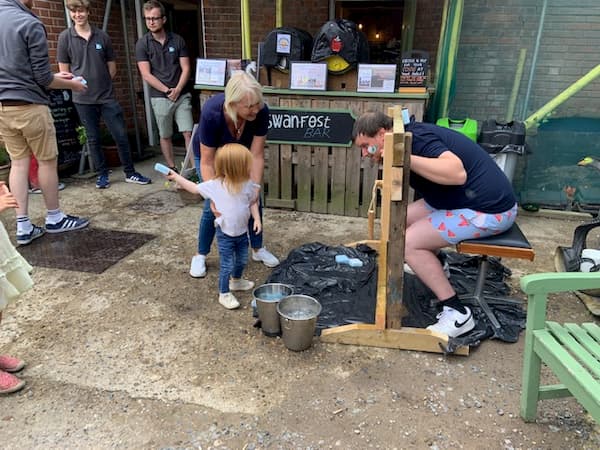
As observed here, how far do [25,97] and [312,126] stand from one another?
7.74 feet

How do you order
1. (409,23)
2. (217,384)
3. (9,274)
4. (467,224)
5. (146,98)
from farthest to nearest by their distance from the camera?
(146,98)
(409,23)
(467,224)
(217,384)
(9,274)

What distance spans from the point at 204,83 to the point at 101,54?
133cm

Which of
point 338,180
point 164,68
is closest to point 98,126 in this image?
point 164,68

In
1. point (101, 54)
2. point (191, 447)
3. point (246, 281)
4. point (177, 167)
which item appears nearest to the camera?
point (191, 447)

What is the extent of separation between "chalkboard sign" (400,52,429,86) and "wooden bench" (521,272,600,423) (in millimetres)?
2759

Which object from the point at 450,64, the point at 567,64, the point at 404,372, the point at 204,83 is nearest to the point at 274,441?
the point at 404,372

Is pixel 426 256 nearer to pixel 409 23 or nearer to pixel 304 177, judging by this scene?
pixel 304 177

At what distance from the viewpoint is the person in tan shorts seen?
3393 millimetres

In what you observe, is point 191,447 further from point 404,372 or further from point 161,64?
point 161,64

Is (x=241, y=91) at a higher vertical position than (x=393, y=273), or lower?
higher

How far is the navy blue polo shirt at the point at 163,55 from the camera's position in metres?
5.30

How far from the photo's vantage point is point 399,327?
2.62 meters

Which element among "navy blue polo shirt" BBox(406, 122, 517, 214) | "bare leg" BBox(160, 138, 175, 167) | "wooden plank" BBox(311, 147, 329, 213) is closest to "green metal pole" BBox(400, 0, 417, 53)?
"wooden plank" BBox(311, 147, 329, 213)

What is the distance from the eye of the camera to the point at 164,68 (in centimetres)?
540
